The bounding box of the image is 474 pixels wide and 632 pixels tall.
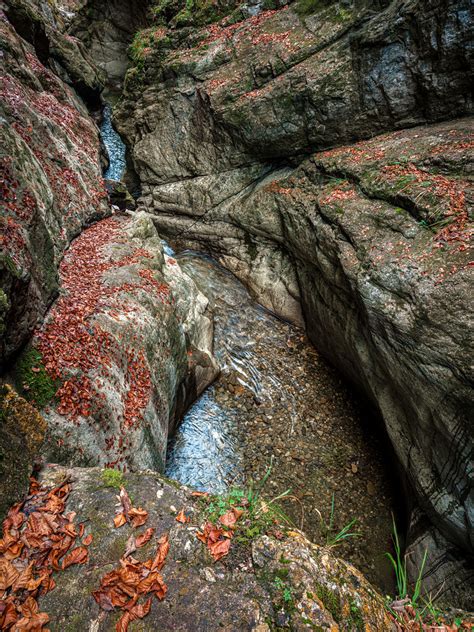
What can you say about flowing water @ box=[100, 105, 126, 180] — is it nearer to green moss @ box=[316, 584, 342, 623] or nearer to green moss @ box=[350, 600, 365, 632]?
green moss @ box=[316, 584, 342, 623]

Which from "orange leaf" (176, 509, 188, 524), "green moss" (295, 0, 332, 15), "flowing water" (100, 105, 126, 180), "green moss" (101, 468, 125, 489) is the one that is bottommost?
"orange leaf" (176, 509, 188, 524)

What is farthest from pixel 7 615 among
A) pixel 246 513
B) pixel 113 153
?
pixel 113 153

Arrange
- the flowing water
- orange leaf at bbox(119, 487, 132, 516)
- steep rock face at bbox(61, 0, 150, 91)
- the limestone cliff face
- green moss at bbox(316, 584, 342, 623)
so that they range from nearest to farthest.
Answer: green moss at bbox(316, 584, 342, 623) → orange leaf at bbox(119, 487, 132, 516) → the limestone cliff face → the flowing water → steep rock face at bbox(61, 0, 150, 91)

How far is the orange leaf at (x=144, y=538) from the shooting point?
3.15 meters

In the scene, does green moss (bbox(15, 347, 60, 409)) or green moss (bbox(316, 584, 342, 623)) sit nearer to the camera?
green moss (bbox(316, 584, 342, 623))

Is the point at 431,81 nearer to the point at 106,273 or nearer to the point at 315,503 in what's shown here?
the point at 106,273

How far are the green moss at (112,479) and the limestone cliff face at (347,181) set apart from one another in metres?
5.55

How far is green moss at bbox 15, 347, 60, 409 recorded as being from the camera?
4746 mm

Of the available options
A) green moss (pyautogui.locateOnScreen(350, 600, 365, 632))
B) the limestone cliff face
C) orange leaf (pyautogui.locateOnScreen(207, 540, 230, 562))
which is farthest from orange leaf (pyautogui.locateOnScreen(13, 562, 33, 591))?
the limestone cliff face

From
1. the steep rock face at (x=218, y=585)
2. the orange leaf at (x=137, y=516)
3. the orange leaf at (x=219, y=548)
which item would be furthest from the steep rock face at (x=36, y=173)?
the orange leaf at (x=219, y=548)

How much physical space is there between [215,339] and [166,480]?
285 inches

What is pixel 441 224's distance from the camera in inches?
270

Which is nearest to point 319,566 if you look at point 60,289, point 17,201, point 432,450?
point 432,450

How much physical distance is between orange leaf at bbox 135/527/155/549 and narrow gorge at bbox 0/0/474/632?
0.07 meters
